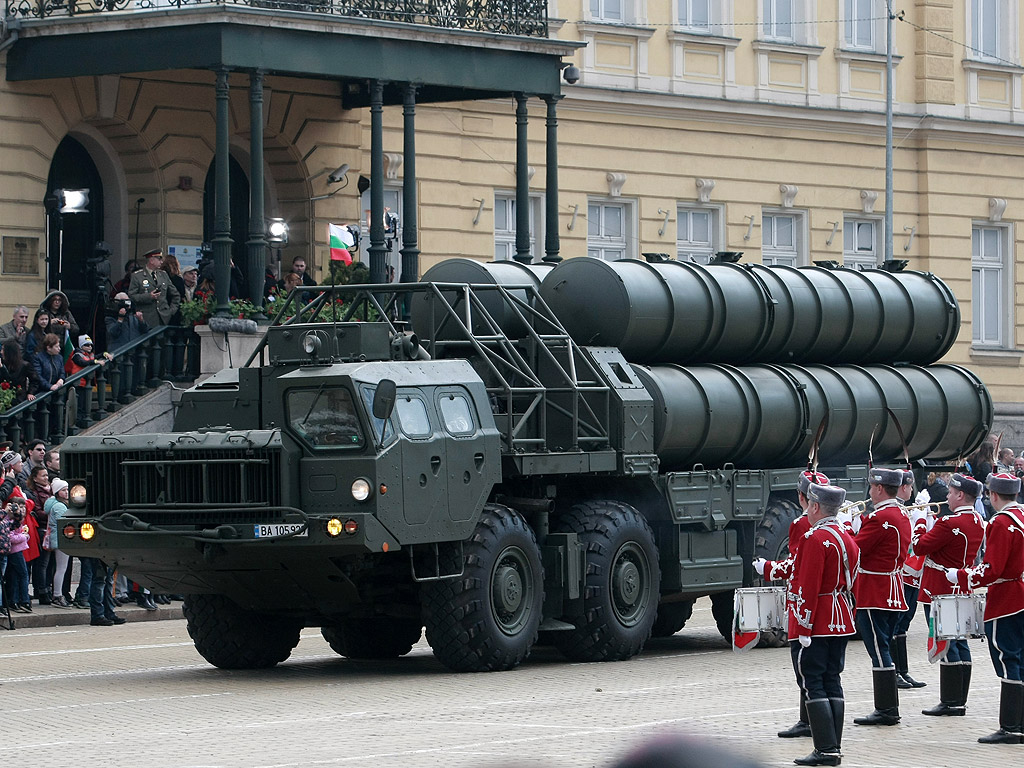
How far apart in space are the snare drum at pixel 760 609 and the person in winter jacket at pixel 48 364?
12.8 m

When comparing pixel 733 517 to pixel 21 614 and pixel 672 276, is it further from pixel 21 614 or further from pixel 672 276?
pixel 21 614

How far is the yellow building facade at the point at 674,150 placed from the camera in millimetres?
28391

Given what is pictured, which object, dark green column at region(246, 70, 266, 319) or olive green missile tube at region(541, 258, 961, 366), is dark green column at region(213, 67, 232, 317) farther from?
olive green missile tube at region(541, 258, 961, 366)

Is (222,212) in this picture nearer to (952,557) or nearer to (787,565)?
(952,557)

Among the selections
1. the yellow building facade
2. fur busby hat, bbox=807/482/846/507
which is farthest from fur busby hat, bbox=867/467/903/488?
the yellow building facade

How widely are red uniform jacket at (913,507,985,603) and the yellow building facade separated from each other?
16.4 meters

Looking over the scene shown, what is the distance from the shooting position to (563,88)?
105 ft

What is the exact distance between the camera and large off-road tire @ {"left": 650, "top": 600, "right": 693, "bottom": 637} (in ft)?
63.7

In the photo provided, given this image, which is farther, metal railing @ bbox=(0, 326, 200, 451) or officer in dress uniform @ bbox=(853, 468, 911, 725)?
metal railing @ bbox=(0, 326, 200, 451)

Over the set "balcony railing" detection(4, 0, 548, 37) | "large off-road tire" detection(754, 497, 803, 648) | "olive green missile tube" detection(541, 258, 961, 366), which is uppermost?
"balcony railing" detection(4, 0, 548, 37)

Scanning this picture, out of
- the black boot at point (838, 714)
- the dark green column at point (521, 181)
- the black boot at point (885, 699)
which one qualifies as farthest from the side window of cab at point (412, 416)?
Answer: the dark green column at point (521, 181)

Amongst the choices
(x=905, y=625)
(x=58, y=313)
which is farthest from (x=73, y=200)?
(x=905, y=625)

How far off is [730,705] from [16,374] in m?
12.0

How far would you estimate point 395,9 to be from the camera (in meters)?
28.0
